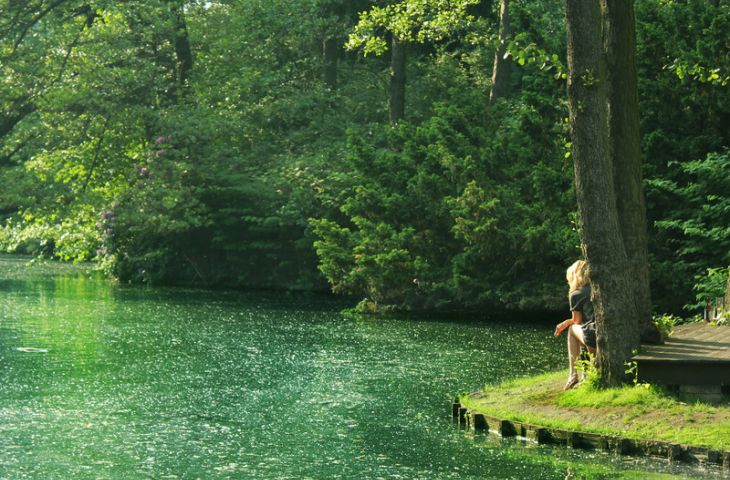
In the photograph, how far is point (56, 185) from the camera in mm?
36125

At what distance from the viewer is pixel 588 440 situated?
11.1 metres

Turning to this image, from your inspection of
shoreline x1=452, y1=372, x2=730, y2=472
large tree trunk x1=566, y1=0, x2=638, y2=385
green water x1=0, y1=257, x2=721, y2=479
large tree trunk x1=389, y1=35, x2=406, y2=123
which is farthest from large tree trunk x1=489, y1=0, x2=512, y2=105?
shoreline x1=452, y1=372, x2=730, y2=472

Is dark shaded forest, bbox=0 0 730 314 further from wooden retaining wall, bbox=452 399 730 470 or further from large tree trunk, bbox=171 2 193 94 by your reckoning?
wooden retaining wall, bbox=452 399 730 470

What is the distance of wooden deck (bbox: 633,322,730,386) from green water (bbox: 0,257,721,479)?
1.30m

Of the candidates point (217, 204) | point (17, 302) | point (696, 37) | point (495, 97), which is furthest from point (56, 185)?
point (696, 37)

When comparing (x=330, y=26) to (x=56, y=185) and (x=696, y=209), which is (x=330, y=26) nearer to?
(x=56, y=185)

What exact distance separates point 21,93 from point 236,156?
680 centimetres

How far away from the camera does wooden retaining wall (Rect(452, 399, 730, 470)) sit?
1035 centimetres

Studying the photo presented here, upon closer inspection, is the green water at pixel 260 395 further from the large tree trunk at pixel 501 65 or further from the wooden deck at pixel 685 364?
the large tree trunk at pixel 501 65

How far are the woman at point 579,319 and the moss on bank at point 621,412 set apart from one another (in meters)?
0.38

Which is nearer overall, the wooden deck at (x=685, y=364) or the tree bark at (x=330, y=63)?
the wooden deck at (x=685, y=364)

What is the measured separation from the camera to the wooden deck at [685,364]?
11.5 meters

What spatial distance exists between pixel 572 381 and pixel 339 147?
24.0 m

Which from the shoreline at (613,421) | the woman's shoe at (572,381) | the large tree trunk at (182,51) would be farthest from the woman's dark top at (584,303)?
the large tree trunk at (182,51)
